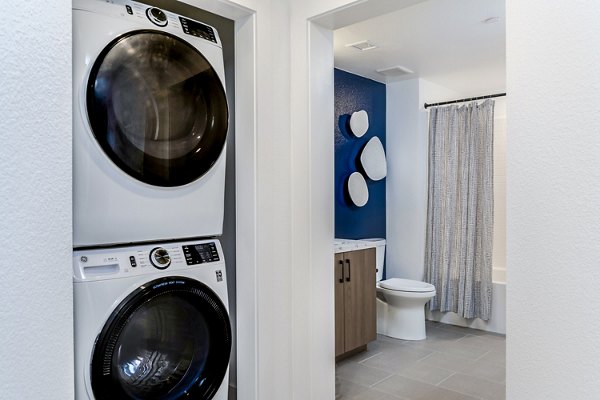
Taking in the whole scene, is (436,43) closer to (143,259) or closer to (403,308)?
(403,308)

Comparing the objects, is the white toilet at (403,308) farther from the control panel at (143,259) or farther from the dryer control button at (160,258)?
the dryer control button at (160,258)

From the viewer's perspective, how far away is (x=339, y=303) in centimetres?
324

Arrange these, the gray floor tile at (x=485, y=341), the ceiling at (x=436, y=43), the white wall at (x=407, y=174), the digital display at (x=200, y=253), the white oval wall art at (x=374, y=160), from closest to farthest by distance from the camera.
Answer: the digital display at (x=200, y=253) → the ceiling at (x=436, y=43) → the gray floor tile at (x=485, y=341) → the white oval wall art at (x=374, y=160) → the white wall at (x=407, y=174)

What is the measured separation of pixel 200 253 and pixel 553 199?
4.28ft

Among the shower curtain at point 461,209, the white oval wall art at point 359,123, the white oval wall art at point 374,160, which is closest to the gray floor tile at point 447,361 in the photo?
the shower curtain at point 461,209

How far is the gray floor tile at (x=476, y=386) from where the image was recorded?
2.77 meters

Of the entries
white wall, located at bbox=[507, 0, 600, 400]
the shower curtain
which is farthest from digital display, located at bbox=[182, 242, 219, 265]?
the shower curtain

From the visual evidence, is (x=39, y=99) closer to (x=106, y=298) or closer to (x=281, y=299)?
(x=106, y=298)

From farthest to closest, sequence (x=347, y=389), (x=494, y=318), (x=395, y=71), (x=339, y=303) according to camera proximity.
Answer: (x=395, y=71), (x=494, y=318), (x=339, y=303), (x=347, y=389)

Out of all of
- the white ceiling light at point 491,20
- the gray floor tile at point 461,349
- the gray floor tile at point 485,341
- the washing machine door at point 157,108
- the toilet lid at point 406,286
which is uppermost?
the white ceiling light at point 491,20

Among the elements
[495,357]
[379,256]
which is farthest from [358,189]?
[495,357]

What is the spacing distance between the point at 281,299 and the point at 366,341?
164 cm

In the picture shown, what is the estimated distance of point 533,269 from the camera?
→ 4.51ft

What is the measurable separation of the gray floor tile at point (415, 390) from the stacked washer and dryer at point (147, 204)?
55.1 inches
